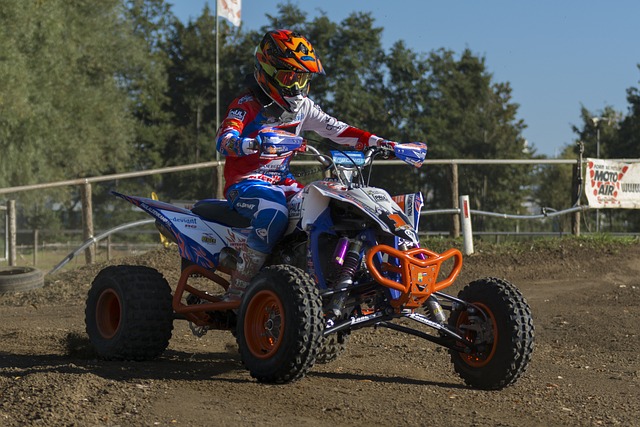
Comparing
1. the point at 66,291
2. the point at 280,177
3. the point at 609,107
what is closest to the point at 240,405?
the point at 280,177

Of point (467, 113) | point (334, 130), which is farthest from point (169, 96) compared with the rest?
point (334, 130)

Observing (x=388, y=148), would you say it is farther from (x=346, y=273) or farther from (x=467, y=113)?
(x=467, y=113)

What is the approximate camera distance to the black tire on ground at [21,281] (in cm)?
1176

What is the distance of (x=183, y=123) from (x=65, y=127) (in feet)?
29.5

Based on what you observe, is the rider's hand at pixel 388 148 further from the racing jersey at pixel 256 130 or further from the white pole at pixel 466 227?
the white pole at pixel 466 227

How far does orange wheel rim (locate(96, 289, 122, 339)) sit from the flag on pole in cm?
1912

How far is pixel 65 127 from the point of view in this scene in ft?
113

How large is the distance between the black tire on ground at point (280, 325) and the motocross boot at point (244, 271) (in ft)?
1.88

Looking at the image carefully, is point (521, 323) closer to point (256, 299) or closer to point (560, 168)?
point (256, 299)

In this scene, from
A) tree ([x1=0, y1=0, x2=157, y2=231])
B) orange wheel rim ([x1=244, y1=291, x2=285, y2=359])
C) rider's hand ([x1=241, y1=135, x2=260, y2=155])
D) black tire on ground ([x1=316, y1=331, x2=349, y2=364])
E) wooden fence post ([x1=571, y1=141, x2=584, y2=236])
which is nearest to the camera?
orange wheel rim ([x1=244, y1=291, x2=285, y2=359])

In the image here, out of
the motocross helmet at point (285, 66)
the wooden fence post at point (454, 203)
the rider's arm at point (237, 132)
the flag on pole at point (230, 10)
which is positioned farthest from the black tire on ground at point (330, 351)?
the flag on pole at point (230, 10)

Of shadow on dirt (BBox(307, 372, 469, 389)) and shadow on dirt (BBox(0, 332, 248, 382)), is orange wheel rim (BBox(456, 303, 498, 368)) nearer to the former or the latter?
shadow on dirt (BBox(307, 372, 469, 389))

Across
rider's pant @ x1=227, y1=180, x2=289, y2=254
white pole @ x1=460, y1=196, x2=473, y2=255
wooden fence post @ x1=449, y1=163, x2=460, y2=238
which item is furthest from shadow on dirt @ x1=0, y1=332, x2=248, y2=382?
wooden fence post @ x1=449, y1=163, x2=460, y2=238

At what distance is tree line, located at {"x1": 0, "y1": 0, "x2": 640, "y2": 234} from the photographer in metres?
29.7
